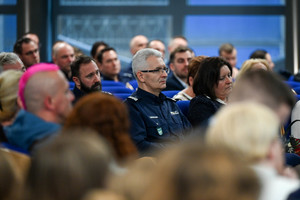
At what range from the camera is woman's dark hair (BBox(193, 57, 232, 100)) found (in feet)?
13.9

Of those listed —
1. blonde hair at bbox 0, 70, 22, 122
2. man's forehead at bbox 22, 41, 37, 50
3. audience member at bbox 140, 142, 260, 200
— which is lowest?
audience member at bbox 140, 142, 260, 200

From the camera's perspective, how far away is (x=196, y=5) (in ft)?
30.9

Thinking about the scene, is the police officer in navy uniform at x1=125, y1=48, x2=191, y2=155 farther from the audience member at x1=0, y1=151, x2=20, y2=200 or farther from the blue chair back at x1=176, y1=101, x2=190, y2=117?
the audience member at x1=0, y1=151, x2=20, y2=200

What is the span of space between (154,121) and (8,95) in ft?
4.24

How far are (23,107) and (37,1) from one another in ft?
21.5

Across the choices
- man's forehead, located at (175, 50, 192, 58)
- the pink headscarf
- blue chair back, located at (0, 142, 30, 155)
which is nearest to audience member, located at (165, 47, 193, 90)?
man's forehead, located at (175, 50, 192, 58)

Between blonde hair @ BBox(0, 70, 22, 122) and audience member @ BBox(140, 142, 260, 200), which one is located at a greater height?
blonde hair @ BBox(0, 70, 22, 122)

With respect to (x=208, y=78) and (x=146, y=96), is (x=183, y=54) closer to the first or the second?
(x=208, y=78)

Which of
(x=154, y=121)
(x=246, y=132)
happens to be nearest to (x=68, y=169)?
(x=246, y=132)

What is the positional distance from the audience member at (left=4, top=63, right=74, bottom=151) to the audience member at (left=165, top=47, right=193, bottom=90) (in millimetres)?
3494

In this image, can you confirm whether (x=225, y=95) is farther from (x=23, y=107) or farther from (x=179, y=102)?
(x=23, y=107)

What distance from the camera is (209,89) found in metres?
4.25

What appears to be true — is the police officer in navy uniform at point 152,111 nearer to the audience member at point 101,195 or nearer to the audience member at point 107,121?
the audience member at point 107,121

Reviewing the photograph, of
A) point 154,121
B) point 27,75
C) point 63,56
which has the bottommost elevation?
point 154,121
